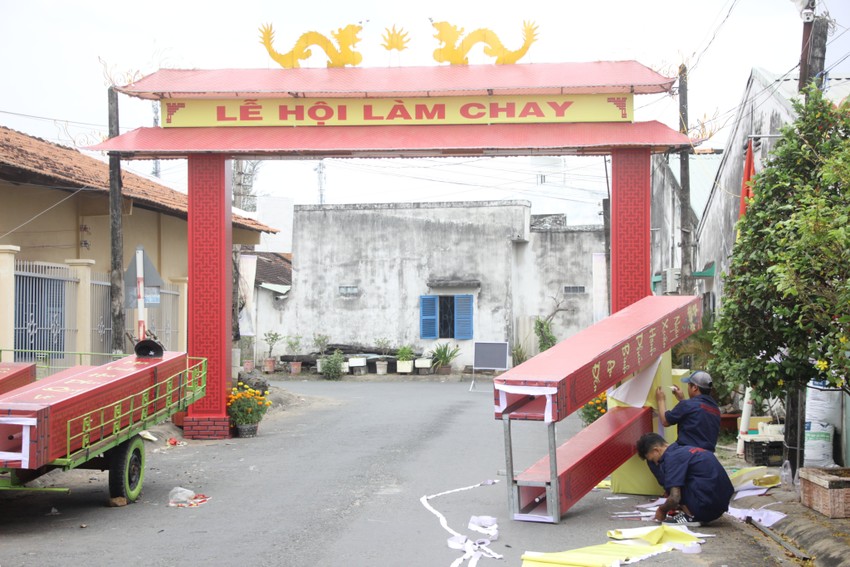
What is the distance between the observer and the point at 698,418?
344 inches

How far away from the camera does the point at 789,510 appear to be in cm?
855

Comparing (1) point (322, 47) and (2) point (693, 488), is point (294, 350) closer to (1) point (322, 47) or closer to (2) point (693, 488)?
(1) point (322, 47)

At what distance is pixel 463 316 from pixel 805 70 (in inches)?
828

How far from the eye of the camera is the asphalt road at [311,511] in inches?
279

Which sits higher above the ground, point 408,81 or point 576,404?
point 408,81

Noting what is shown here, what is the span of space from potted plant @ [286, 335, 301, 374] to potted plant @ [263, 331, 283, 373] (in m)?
0.43

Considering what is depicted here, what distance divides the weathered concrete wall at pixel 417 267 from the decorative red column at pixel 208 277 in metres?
16.7

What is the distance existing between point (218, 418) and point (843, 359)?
10369mm

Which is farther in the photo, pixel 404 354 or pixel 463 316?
pixel 463 316

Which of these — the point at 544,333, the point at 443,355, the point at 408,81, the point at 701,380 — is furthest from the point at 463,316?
the point at 701,380

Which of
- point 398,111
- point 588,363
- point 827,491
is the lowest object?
point 827,491

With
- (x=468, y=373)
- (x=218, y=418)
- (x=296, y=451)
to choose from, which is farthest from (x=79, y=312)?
(x=468, y=373)

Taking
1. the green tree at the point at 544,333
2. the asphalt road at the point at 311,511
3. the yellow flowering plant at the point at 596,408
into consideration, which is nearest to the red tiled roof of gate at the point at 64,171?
the asphalt road at the point at 311,511

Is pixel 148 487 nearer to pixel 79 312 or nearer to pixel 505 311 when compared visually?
pixel 79 312
